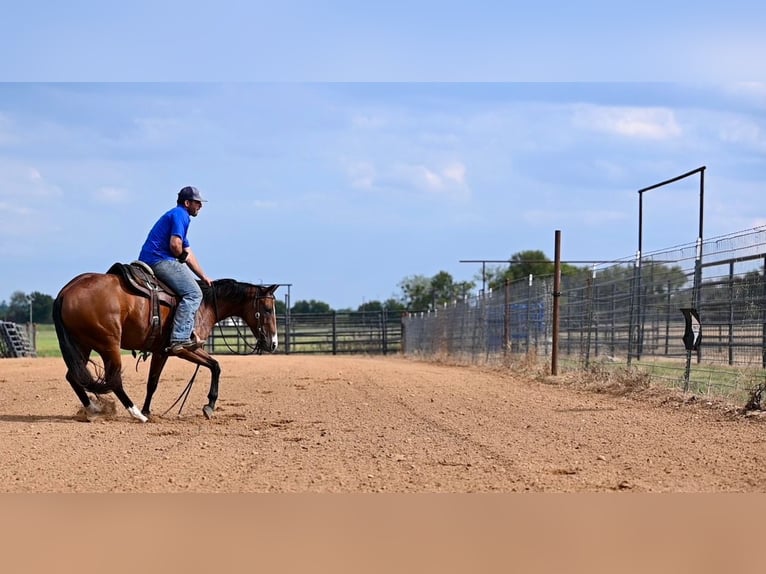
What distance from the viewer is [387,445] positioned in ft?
26.2

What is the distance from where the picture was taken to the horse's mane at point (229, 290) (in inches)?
443

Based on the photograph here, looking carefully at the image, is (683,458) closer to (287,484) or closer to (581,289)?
(287,484)

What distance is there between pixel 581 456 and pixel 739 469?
1113mm

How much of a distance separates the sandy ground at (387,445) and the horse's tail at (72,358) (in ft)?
1.39

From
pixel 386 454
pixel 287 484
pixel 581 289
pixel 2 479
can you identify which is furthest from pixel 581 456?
pixel 581 289

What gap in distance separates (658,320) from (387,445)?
26.9ft

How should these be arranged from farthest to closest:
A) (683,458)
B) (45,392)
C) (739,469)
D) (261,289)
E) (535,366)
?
(535,366), (45,392), (261,289), (683,458), (739,469)

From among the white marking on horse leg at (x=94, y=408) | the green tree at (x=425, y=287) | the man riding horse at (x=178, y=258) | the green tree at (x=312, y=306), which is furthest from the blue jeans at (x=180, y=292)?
the green tree at (x=312, y=306)

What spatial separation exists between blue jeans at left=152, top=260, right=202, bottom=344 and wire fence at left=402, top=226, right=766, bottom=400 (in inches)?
244

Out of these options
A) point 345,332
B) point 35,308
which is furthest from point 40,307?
point 345,332

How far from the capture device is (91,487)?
19.6 ft

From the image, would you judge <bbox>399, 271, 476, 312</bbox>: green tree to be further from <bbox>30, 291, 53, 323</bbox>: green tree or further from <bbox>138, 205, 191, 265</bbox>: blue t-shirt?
<bbox>138, 205, 191, 265</bbox>: blue t-shirt

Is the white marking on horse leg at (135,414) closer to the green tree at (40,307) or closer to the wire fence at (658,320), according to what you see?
the wire fence at (658,320)

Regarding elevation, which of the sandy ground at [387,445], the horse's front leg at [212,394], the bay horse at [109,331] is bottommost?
the sandy ground at [387,445]
